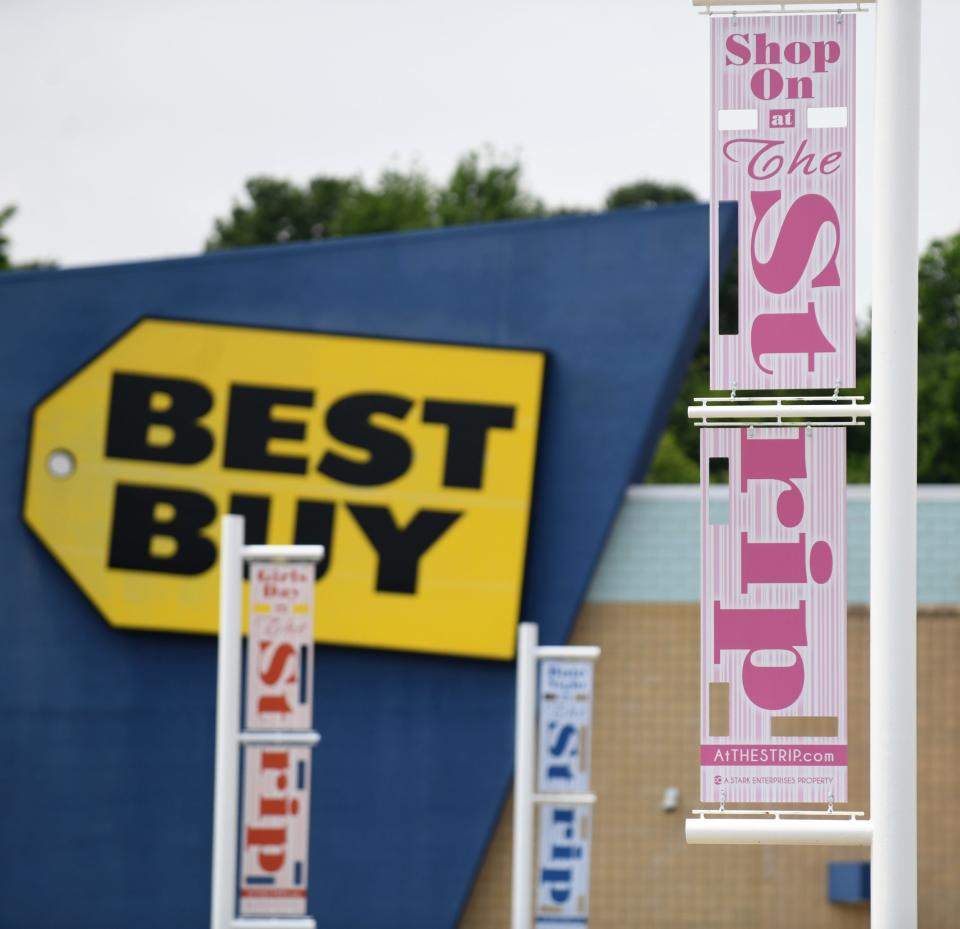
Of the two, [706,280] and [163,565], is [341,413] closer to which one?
[163,565]

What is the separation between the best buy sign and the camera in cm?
2020

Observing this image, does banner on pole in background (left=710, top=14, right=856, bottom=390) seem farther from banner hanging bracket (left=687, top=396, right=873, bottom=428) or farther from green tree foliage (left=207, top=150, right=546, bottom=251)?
green tree foliage (left=207, top=150, right=546, bottom=251)

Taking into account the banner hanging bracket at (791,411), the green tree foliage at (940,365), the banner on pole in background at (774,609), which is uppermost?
the green tree foliage at (940,365)

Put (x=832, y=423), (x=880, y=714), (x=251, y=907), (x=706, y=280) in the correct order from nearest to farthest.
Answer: (x=880, y=714) → (x=832, y=423) → (x=251, y=907) → (x=706, y=280)

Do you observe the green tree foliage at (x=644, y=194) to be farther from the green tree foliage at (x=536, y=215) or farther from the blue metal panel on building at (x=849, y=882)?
the blue metal panel on building at (x=849, y=882)

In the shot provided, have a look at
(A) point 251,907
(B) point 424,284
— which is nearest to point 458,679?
(B) point 424,284

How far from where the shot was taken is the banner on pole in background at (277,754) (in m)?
10.5

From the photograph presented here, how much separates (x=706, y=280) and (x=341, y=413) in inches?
177

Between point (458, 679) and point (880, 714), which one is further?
point (458, 679)

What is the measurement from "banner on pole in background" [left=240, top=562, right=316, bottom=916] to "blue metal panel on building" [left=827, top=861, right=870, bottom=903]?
456 inches

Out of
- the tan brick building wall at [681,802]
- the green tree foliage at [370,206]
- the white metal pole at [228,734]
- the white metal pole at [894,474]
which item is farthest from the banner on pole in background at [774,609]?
the green tree foliage at [370,206]

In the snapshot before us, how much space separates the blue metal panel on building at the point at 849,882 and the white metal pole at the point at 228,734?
11854 mm

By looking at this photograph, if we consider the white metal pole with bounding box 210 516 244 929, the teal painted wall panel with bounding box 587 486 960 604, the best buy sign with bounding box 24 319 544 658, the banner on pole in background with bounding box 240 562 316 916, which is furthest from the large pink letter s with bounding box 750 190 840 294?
the teal painted wall panel with bounding box 587 486 960 604

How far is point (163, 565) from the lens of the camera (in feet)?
66.5
